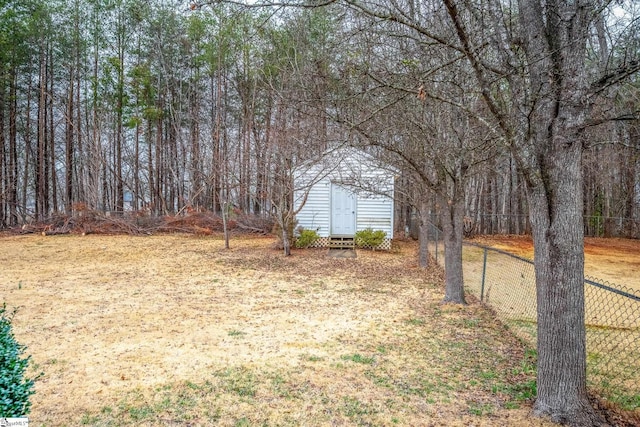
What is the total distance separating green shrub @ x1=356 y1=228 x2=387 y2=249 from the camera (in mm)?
13078

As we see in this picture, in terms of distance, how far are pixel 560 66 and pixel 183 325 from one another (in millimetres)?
4717

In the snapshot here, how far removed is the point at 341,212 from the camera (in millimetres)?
13883

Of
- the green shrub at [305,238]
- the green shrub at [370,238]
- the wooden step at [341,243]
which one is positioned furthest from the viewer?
the wooden step at [341,243]

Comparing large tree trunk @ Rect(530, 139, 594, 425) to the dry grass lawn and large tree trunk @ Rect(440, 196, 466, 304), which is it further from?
large tree trunk @ Rect(440, 196, 466, 304)

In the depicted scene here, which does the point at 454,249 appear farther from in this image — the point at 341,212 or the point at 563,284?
the point at 341,212

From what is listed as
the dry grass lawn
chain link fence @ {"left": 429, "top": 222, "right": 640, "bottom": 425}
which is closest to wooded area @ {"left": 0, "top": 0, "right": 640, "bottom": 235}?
the dry grass lawn

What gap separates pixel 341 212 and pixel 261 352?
10117 mm

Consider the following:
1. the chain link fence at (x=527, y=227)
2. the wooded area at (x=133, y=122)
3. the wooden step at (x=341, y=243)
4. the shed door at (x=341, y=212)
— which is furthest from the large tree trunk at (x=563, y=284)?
the chain link fence at (x=527, y=227)

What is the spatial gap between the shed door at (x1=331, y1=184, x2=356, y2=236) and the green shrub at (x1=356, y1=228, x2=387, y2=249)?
650mm

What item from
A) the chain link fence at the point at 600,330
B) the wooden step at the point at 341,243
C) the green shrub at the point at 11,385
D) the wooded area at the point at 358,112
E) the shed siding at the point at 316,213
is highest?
the wooded area at the point at 358,112

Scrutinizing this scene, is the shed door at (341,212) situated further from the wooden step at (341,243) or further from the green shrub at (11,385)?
the green shrub at (11,385)

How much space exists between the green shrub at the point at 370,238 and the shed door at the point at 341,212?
0.65 m

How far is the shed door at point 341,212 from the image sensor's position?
13.8m

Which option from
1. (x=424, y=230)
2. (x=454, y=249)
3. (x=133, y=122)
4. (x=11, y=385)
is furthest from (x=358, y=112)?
(x=133, y=122)
